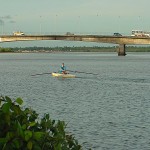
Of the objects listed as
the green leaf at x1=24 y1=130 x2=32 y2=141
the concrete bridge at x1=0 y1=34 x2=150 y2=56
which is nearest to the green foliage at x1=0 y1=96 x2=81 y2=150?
the green leaf at x1=24 y1=130 x2=32 y2=141

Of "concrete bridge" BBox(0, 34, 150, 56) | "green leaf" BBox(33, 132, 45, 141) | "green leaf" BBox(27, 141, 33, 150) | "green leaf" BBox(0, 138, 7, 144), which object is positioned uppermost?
"green leaf" BBox(33, 132, 45, 141)

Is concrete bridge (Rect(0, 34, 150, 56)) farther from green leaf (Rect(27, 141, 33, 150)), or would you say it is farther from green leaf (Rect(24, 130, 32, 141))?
green leaf (Rect(24, 130, 32, 141))

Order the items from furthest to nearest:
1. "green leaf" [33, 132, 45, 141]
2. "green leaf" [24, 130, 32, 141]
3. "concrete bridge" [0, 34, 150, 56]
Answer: "concrete bridge" [0, 34, 150, 56] < "green leaf" [33, 132, 45, 141] < "green leaf" [24, 130, 32, 141]

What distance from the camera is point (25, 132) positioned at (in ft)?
21.1

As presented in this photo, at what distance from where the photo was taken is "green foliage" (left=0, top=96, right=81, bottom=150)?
656 centimetres

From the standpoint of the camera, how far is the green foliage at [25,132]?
6.56 meters

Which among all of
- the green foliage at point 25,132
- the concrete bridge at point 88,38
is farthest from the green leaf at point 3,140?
the concrete bridge at point 88,38

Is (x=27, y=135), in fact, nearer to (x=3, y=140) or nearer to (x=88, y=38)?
(x=3, y=140)

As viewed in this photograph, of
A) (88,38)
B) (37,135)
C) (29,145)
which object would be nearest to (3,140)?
(29,145)

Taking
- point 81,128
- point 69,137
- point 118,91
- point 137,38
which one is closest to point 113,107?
point 81,128

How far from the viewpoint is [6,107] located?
22.2 feet

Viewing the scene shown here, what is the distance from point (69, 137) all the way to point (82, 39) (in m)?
142

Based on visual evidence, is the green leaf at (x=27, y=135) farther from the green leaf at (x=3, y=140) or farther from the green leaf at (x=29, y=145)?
the green leaf at (x=3, y=140)

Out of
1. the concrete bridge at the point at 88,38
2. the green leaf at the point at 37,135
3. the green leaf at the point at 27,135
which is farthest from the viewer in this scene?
the concrete bridge at the point at 88,38
